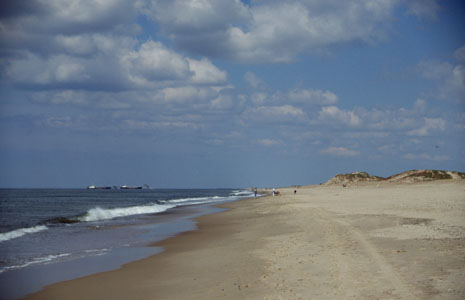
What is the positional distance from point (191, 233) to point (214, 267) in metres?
12.1

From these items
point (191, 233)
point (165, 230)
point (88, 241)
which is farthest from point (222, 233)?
point (88, 241)

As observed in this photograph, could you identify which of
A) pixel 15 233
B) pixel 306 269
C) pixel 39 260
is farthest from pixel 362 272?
pixel 15 233

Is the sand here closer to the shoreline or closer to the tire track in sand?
the tire track in sand

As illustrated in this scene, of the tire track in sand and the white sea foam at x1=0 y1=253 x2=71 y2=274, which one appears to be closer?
the tire track in sand

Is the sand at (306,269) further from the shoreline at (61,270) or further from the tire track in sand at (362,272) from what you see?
the shoreline at (61,270)

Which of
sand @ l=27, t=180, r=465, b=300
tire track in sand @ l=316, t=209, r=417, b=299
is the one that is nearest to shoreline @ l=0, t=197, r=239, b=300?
sand @ l=27, t=180, r=465, b=300

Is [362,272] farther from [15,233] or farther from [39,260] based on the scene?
[15,233]

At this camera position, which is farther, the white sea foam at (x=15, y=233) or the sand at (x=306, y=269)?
the white sea foam at (x=15, y=233)

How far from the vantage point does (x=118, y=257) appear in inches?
637

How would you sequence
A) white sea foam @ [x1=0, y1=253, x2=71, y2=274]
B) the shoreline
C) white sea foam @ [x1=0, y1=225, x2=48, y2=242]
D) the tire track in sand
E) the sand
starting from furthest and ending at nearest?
white sea foam @ [x1=0, y1=225, x2=48, y2=242] → white sea foam @ [x1=0, y1=253, x2=71, y2=274] → the shoreline → the sand → the tire track in sand

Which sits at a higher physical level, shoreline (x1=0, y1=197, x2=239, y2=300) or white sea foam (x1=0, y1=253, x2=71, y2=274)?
white sea foam (x1=0, y1=253, x2=71, y2=274)

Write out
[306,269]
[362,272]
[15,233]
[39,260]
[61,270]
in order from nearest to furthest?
[362,272]
[306,269]
[61,270]
[39,260]
[15,233]

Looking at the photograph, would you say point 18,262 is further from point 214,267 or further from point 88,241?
point 214,267

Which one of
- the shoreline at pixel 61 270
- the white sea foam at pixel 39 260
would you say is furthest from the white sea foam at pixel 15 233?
the shoreline at pixel 61 270
